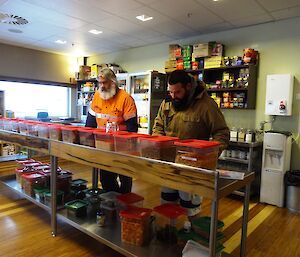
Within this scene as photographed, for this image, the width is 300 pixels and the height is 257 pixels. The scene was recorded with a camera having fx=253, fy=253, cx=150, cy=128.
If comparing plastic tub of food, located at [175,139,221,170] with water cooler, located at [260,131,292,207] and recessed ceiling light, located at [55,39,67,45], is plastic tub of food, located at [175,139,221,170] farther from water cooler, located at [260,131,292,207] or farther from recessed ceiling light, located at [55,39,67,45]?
recessed ceiling light, located at [55,39,67,45]

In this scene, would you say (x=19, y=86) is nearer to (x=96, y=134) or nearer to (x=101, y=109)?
(x=101, y=109)

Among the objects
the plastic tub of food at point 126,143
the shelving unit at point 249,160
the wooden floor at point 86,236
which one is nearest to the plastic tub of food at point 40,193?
the wooden floor at point 86,236

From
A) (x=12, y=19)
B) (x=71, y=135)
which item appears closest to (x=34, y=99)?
(x=12, y=19)

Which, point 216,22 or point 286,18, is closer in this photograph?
point 286,18

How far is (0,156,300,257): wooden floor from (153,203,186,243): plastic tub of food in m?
0.50

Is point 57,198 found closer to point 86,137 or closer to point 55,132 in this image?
point 55,132

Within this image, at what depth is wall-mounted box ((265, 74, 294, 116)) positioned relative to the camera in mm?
3439

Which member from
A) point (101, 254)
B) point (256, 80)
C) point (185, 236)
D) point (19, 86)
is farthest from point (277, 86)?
point (19, 86)

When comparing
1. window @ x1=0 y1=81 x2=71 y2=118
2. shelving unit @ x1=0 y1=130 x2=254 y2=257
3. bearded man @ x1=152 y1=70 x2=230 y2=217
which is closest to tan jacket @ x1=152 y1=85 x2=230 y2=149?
bearded man @ x1=152 y1=70 x2=230 y2=217

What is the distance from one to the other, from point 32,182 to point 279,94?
3.34 m

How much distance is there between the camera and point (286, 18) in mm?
3605

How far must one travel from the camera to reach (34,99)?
20.7 feet

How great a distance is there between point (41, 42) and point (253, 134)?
4597mm

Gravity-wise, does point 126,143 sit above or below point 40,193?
above
